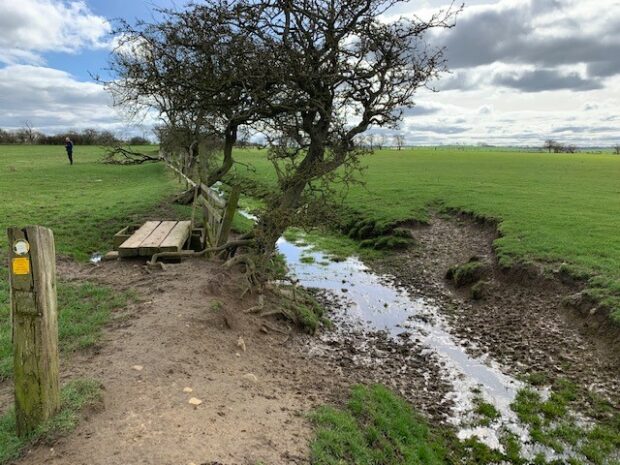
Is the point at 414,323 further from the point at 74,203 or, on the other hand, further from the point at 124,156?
the point at 124,156

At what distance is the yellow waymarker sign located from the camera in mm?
3805

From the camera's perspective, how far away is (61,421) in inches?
166

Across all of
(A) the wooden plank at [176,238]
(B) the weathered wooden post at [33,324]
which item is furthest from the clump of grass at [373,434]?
(A) the wooden plank at [176,238]

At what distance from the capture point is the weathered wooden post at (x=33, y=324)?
12.5ft

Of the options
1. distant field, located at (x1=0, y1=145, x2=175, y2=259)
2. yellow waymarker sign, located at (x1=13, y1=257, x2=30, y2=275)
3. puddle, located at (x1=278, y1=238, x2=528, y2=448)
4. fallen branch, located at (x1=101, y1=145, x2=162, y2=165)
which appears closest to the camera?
yellow waymarker sign, located at (x1=13, y1=257, x2=30, y2=275)

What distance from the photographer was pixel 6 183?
25094mm

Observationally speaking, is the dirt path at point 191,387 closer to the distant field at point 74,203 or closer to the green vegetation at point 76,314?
the green vegetation at point 76,314

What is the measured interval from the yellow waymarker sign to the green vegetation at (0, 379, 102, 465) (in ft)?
4.67

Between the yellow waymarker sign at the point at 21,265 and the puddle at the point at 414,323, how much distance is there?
596 centimetres

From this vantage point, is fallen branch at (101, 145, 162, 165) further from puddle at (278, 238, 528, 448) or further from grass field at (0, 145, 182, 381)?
puddle at (278, 238, 528, 448)

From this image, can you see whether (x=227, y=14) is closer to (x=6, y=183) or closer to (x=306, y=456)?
(x=306, y=456)

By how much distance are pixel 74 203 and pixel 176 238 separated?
394 inches

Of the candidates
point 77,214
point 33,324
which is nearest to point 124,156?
point 77,214

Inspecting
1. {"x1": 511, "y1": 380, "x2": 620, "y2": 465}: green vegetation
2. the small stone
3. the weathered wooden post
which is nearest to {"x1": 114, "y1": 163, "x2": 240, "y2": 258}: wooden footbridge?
the small stone
